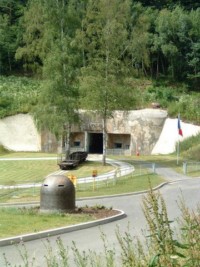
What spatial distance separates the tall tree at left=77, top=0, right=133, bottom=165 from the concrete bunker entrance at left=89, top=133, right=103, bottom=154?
17845mm

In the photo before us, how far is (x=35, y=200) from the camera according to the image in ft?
79.4

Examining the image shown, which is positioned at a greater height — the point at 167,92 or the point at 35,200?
the point at 167,92

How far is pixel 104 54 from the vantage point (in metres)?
39.6

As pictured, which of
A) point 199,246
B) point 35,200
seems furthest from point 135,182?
point 199,246

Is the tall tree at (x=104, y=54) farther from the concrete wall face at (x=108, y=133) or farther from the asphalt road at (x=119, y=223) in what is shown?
the concrete wall face at (x=108, y=133)

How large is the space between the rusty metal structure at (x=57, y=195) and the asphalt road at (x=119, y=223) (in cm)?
192

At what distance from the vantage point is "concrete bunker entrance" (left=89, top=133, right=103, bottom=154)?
58931mm

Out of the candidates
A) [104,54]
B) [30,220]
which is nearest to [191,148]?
[104,54]

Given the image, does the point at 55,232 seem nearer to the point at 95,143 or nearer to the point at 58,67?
the point at 58,67

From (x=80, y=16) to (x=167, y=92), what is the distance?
69.0 feet

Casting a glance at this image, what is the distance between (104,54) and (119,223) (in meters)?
23.9

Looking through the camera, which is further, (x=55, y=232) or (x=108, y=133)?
(x=108, y=133)

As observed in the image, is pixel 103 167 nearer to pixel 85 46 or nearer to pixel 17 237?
pixel 85 46

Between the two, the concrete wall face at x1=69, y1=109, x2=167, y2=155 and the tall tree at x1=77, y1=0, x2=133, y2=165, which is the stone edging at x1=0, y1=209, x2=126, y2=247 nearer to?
the tall tree at x1=77, y1=0, x2=133, y2=165
